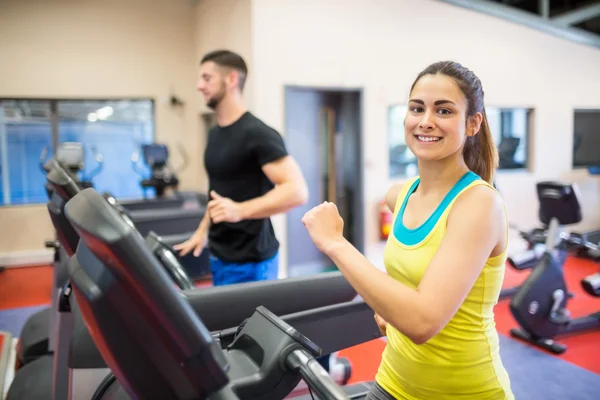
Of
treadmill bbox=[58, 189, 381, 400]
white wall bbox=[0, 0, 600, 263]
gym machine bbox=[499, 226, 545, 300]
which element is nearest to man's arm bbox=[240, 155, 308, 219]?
treadmill bbox=[58, 189, 381, 400]

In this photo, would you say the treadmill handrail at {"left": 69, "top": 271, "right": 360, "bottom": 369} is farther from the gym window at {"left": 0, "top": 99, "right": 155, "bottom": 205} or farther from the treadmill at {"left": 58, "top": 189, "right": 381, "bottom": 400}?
the gym window at {"left": 0, "top": 99, "right": 155, "bottom": 205}

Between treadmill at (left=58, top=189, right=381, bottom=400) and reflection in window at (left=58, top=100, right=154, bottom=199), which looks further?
reflection in window at (left=58, top=100, right=154, bottom=199)

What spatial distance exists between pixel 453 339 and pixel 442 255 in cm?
26

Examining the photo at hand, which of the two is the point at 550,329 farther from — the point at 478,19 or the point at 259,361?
the point at 478,19

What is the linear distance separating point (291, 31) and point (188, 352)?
469 centimetres

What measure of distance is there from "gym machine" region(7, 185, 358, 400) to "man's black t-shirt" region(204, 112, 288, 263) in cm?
29

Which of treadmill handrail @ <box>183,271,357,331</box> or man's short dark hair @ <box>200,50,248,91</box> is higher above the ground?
man's short dark hair @ <box>200,50,248,91</box>

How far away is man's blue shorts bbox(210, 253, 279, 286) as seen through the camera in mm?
2131

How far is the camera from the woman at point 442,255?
929 millimetres

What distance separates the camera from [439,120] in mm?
1073

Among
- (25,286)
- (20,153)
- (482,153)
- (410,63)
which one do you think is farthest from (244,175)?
(20,153)

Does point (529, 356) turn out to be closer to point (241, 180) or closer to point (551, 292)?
point (551, 292)

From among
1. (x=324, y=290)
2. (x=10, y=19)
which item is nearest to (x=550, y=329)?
(x=324, y=290)

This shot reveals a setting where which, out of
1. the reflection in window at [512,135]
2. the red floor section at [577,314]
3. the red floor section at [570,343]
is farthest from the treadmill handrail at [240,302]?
A: the reflection in window at [512,135]
